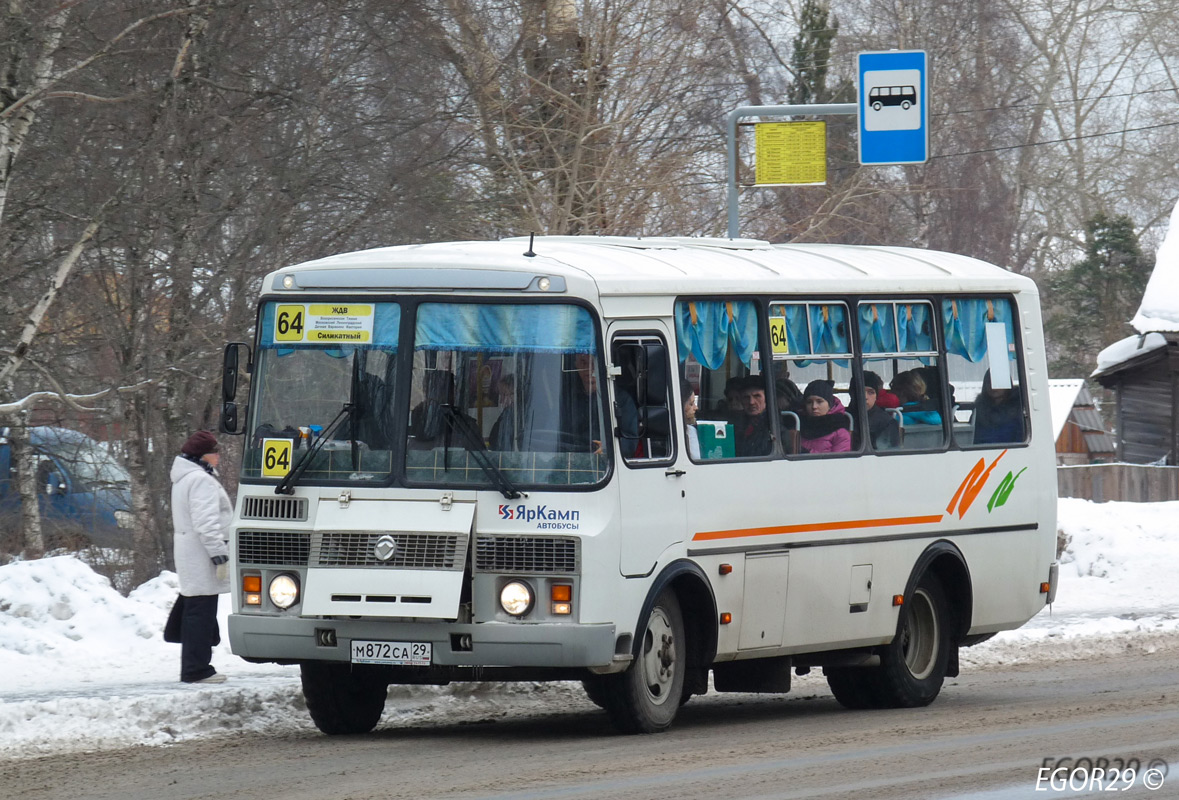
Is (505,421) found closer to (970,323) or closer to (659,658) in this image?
(659,658)

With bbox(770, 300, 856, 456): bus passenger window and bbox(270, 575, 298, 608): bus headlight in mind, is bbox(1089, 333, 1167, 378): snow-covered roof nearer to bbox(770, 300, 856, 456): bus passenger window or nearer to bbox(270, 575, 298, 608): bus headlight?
bbox(770, 300, 856, 456): bus passenger window

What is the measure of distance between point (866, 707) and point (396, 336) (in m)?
4.53

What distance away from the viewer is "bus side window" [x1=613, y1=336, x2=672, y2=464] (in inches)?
397

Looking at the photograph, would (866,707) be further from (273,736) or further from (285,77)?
(285,77)

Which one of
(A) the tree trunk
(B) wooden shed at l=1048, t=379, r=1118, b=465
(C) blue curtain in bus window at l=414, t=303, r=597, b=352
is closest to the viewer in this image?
(C) blue curtain in bus window at l=414, t=303, r=597, b=352

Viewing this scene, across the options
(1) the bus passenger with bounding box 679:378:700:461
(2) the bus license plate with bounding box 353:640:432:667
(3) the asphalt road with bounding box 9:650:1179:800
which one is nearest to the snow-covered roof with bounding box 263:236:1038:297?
(1) the bus passenger with bounding box 679:378:700:461

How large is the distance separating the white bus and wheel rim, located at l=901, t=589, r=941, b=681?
1.39 feet

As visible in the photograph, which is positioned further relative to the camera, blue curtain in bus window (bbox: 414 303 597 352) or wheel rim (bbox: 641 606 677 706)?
wheel rim (bbox: 641 606 677 706)

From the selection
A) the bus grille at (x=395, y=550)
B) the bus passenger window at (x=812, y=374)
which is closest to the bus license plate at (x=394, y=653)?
the bus grille at (x=395, y=550)

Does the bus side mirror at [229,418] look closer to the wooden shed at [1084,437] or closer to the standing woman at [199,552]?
the standing woman at [199,552]

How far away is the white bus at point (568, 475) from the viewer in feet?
32.2

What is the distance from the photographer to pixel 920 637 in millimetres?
12852

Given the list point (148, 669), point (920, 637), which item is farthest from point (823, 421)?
point (148, 669)

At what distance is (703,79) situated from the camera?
25.4m
